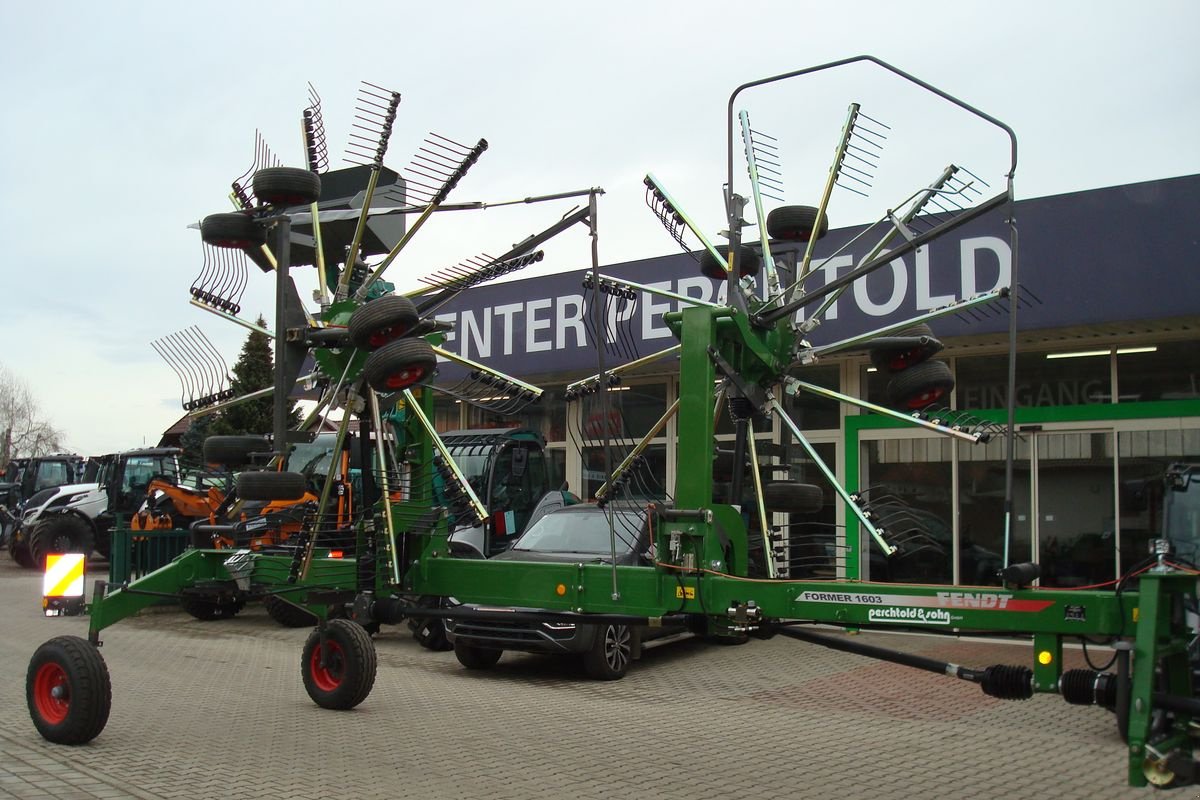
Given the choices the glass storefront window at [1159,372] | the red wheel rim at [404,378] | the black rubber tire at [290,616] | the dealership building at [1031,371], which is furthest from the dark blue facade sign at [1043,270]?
the black rubber tire at [290,616]

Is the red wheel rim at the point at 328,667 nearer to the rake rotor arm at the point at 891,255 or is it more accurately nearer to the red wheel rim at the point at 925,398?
the rake rotor arm at the point at 891,255

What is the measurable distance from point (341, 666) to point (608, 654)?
374 cm

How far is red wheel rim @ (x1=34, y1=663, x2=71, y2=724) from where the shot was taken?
789cm

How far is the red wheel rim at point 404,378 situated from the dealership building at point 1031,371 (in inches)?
172

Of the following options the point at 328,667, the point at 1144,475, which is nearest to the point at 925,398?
the point at 328,667

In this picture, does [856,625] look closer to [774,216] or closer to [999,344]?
[774,216]

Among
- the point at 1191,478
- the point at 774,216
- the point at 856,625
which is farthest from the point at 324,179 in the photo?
the point at 1191,478

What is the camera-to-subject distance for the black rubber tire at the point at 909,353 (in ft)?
24.3

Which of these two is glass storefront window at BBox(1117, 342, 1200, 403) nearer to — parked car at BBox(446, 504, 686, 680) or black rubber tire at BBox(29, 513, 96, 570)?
parked car at BBox(446, 504, 686, 680)

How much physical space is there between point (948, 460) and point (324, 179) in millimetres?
9572

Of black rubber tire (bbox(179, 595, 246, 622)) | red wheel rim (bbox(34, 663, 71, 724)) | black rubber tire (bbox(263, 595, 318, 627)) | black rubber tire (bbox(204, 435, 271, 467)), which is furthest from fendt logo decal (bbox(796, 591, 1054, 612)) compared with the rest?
black rubber tire (bbox(179, 595, 246, 622))

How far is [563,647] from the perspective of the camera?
36.7 feet

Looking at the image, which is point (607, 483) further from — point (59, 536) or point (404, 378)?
point (59, 536)

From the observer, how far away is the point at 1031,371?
47.9 ft
